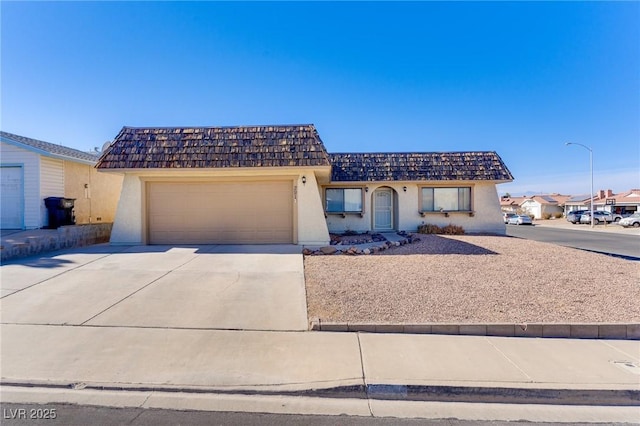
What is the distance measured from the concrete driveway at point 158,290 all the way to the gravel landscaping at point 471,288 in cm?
79

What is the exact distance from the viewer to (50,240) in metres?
10.1

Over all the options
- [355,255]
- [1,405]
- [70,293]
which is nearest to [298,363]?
[1,405]

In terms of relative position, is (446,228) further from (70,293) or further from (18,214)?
(18,214)

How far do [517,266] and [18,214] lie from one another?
58.4 feet

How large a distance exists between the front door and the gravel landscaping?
6319 mm

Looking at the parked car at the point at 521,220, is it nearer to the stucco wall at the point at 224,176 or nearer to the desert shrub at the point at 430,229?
the desert shrub at the point at 430,229

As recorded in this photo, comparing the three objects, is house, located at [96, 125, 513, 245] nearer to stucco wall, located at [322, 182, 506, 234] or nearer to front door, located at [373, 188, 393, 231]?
stucco wall, located at [322, 182, 506, 234]

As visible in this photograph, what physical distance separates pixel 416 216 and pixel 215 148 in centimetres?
1009

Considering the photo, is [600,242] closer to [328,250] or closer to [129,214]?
[328,250]

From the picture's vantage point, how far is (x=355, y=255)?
9.59 m

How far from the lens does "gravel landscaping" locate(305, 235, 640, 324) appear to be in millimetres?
5172

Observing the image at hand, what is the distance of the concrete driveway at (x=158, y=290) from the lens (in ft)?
17.0

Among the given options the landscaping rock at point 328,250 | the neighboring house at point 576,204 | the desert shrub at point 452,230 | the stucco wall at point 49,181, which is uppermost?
the stucco wall at point 49,181

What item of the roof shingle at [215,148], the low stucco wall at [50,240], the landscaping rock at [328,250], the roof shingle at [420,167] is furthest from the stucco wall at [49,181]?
the roof shingle at [420,167]
